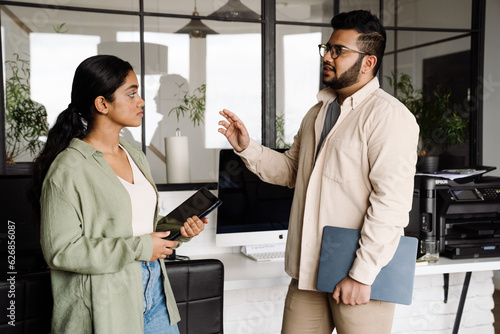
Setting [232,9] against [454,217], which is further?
[232,9]

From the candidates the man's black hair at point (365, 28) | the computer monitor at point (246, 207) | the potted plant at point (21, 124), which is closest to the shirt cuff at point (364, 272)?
the man's black hair at point (365, 28)

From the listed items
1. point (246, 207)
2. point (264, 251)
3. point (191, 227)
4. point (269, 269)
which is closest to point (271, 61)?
point (246, 207)

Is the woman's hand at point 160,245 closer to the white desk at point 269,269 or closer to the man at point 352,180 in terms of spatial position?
the man at point 352,180

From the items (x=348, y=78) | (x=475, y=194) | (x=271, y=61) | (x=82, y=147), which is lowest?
(x=475, y=194)

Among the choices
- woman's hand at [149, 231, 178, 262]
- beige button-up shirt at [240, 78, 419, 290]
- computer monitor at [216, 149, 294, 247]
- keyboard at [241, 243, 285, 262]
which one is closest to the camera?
woman's hand at [149, 231, 178, 262]

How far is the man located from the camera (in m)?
1.49

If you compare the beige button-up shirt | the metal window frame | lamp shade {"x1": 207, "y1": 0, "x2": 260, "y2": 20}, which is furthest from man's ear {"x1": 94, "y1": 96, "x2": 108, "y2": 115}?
lamp shade {"x1": 207, "y1": 0, "x2": 260, "y2": 20}

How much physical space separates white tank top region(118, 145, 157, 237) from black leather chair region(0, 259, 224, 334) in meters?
0.22

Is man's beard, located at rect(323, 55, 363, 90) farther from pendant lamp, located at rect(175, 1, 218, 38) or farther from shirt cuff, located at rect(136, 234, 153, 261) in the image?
pendant lamp, located at rect(175, 1, 218, 38)

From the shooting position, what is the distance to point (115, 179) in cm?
138

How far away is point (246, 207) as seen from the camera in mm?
2396

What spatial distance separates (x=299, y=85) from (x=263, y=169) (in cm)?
275

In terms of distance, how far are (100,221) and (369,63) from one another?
958 mm

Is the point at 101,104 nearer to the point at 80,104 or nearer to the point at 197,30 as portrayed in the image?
the point at 80,104
